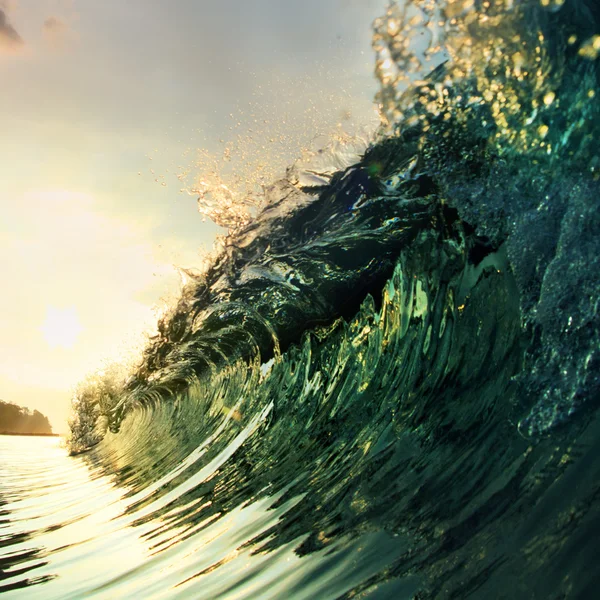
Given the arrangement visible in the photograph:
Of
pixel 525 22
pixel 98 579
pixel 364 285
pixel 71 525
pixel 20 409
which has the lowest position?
pixel 98 579

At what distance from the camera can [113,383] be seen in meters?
12.0

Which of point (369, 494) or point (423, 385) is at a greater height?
point (423, 385)

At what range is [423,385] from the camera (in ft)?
9.04

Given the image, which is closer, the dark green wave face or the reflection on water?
the reflection on water

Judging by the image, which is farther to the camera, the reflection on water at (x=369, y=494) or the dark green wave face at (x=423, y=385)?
the dark green wave face at (x=423, y=385)

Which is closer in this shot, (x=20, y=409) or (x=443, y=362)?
(x=443, y=362)

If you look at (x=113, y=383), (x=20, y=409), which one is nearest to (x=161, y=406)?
(x=113, y=383)

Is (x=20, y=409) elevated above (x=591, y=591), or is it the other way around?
(x=20, y=409)

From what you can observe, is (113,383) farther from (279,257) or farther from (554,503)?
(554,503)

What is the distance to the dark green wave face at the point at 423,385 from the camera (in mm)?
1354

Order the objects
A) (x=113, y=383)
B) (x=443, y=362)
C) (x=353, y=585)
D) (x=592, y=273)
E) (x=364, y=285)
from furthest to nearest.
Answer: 1. (x=113, y=383)
2. (x=364, y=285)
3. (x=443, y=362)
4. (x=592, y=273)
5. (x=353, y=585)

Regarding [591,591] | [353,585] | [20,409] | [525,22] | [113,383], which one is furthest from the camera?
[20,409]

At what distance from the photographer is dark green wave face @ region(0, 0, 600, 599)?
4.44 ft

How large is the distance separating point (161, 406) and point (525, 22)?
8858mm
